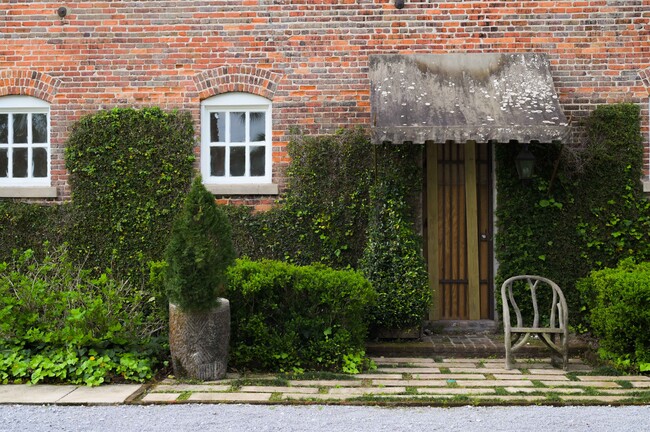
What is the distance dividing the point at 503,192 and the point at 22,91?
6239 mm

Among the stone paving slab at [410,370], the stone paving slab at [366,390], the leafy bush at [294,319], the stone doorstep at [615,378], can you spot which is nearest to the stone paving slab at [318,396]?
the stone paving slab at [366,390]

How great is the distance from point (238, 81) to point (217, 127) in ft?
2.17

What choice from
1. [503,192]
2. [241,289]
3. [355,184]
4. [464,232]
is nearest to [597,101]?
[503,192]

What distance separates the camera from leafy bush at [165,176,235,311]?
683 centimetres

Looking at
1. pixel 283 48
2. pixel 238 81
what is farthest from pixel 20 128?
pixel 283 48

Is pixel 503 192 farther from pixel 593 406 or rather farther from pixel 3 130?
pixel 3 130

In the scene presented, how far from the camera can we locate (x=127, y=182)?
9648mm

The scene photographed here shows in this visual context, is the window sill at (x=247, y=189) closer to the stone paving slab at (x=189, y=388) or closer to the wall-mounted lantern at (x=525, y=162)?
the wall-mounted lantern at (x=525, y=162)

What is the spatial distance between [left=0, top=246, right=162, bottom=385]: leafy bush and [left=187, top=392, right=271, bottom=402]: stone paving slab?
0.88 meters

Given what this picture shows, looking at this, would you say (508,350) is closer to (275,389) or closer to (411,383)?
(411,383)

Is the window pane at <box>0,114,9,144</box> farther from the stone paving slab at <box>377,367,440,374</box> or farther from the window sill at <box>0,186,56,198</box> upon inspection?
the stone paving slab at <box>377,367,440,374</box>

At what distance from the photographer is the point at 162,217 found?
9.62 metres

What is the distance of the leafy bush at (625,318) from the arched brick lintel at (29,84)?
7080mm

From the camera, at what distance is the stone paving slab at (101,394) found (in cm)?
622
